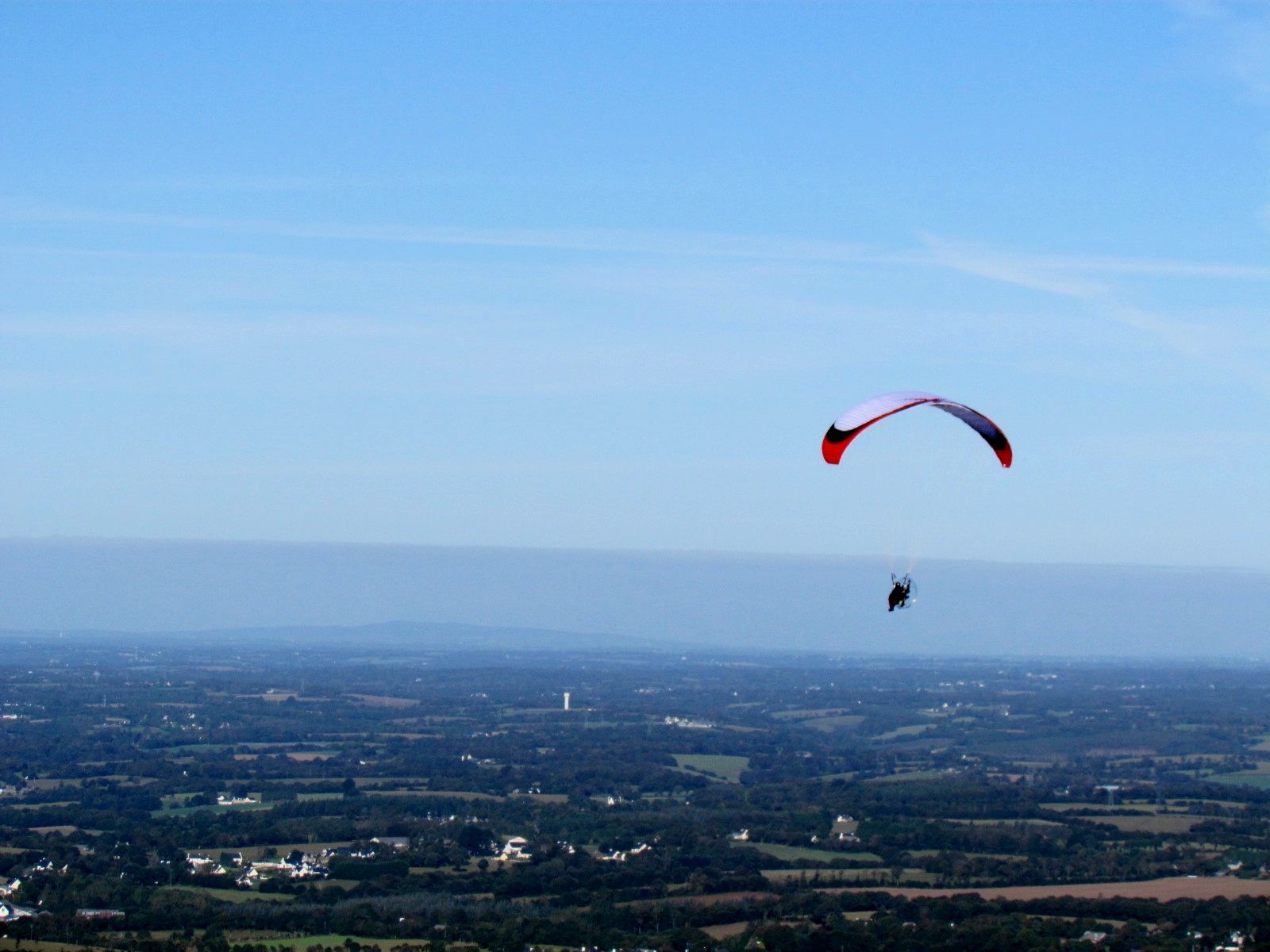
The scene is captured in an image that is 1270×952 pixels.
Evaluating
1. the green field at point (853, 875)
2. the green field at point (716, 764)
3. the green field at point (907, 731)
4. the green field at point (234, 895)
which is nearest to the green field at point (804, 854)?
the green field at point (853, 875)

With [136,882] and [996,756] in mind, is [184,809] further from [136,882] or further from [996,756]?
[996,756]

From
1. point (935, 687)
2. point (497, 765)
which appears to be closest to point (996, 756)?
point (497, 765)

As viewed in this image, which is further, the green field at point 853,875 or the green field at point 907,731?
the green field at point 907,731

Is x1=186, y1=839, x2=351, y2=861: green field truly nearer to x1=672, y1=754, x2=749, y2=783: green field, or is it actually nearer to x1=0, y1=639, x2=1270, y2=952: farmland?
x1=0, y1=639, x2=1270, y2=952: farmland

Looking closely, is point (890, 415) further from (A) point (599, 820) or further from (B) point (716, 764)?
(B) point (716, 764)

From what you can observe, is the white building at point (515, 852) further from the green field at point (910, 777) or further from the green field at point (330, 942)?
the green field at point (910, 777)

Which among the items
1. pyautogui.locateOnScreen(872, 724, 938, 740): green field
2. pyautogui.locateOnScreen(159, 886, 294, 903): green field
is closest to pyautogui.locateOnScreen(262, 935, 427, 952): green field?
pyautogui.locateOnScreen(159, 886, 294, 903): green field
